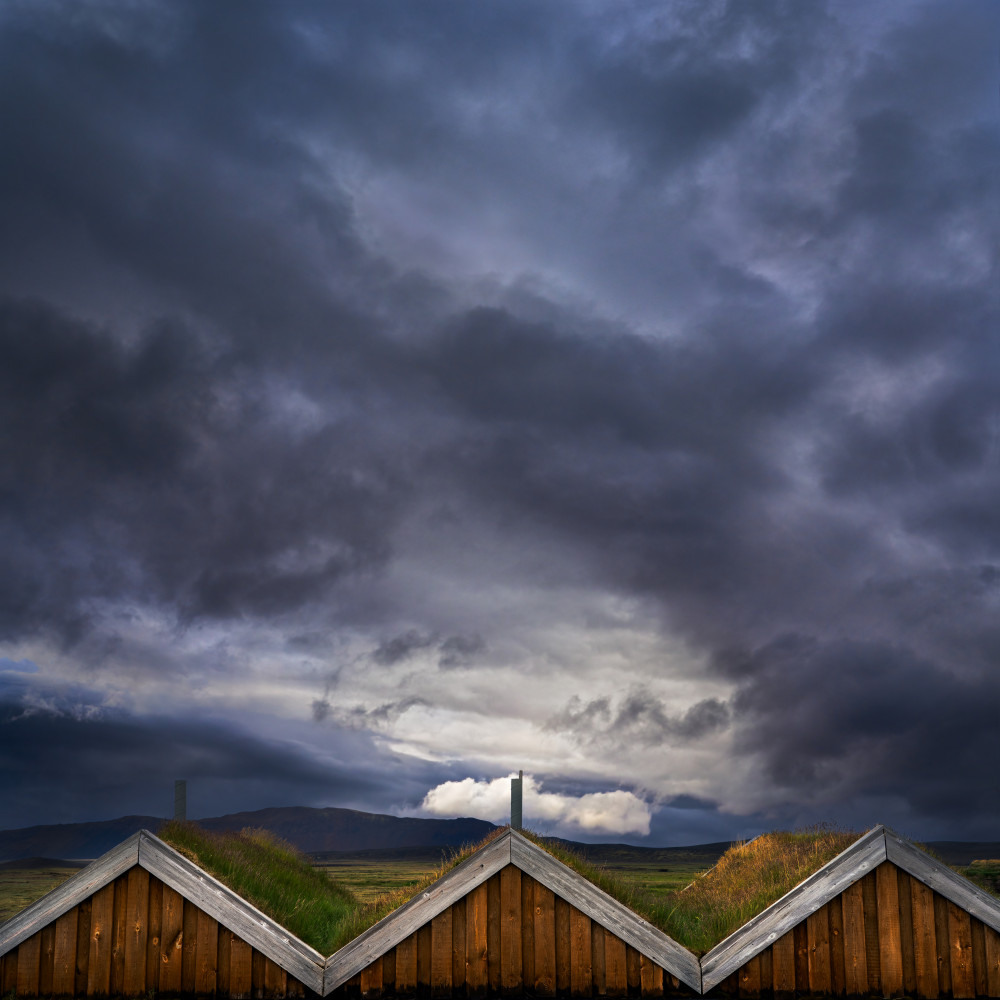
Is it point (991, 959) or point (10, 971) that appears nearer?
point (10, 971)

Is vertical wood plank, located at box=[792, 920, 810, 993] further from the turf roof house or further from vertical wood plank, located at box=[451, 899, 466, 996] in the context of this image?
vertical wood plank, located at box=[451, 899, 466, 996]

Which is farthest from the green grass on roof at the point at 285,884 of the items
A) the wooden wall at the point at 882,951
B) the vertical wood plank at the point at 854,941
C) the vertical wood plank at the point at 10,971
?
the vertical wood plank at the point at 854,941

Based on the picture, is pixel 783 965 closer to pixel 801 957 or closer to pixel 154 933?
pixel 801 957

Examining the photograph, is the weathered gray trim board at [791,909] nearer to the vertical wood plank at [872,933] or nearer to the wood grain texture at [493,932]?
the vertical wood plank at [872,933]

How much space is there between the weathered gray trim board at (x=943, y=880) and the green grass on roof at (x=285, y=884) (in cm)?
581

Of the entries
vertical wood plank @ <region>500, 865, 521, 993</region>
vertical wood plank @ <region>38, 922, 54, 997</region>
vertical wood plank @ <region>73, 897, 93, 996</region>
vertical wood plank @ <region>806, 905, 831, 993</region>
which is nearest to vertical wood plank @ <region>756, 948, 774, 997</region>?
vertical wood plank @ <region>806, 905, 831, 993</region>

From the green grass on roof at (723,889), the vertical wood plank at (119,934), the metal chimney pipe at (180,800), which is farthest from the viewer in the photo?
the metal chimney pipe at (180,800)

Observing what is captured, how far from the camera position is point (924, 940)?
41.4 ft

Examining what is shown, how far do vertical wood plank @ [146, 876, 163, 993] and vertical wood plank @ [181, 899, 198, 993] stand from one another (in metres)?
0.35

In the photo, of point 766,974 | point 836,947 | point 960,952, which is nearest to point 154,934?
Result: point 766,974

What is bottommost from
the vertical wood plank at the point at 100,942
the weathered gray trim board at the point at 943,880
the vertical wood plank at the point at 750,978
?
the vertical wood plank at the point at 750,978

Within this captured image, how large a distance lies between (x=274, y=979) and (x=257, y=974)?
25 centimetres

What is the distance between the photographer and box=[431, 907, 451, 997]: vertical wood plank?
40.4 feet

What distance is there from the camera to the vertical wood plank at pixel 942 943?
12500 mm
